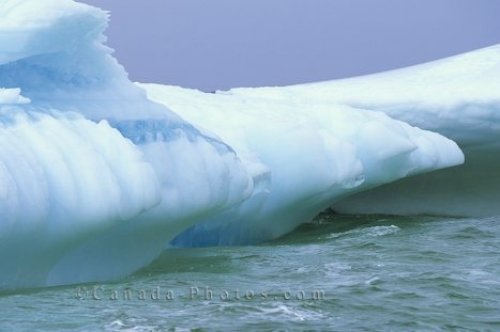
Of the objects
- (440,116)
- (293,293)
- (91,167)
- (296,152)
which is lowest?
(293,293)

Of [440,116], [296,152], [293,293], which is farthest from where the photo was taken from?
[440,116]

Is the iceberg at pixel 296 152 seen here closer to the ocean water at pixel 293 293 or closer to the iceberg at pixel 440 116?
the ocean water at pixel 293 293

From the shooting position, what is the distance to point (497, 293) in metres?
4.94

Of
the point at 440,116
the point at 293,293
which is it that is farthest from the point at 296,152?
the point at 293,293

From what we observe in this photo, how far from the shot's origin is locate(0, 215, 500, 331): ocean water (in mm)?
4207

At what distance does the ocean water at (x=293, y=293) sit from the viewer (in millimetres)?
4207

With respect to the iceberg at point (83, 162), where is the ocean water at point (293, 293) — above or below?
below

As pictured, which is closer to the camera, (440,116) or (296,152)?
(296,152)

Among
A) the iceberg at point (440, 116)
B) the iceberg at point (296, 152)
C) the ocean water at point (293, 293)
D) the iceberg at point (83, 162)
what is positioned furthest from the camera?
the iceberg at point (440, 116)

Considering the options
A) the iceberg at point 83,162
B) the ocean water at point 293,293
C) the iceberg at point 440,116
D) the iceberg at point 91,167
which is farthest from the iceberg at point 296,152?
the iceberg at point 83,162

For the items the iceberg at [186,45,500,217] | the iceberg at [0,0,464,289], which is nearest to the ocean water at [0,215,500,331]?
the iceberg at [0,0,464,289]

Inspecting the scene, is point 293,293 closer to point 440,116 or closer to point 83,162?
point 83,162

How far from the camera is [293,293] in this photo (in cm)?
482

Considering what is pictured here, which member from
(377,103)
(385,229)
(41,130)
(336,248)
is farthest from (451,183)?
(41,130)
